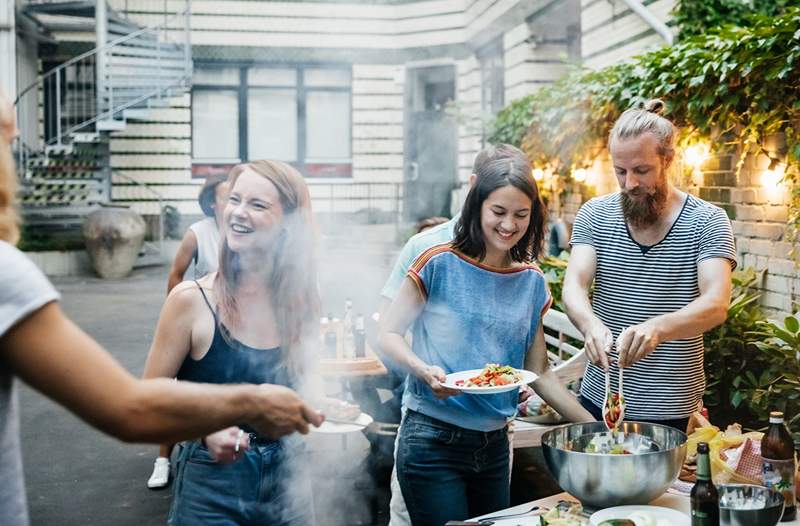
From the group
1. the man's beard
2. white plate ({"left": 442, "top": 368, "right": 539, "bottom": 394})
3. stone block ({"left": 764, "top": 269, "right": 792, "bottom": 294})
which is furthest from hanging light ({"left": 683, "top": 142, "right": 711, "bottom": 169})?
white plate ({"left": 442, "top": 368, "right": 539, "bottom": 394})

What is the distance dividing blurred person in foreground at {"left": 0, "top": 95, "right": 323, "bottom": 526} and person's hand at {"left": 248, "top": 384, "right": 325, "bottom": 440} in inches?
0.7

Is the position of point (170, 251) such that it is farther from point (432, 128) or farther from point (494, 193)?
point (494, 193)

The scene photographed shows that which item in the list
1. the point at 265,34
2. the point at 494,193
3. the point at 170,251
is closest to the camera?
the point at 494,193

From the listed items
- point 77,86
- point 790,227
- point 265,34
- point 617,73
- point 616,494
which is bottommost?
point 616,494

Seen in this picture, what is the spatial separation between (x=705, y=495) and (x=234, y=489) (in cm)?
138

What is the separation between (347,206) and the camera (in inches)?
877

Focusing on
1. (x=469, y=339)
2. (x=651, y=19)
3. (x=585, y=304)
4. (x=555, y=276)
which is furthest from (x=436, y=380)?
(x=651, y=19)

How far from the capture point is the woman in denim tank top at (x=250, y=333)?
2.65 m

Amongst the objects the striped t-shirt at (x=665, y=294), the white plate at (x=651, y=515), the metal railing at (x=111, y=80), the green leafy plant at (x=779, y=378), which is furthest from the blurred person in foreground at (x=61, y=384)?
the metal railing at (x=111, y=80)

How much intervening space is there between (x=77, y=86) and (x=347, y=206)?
281 inches

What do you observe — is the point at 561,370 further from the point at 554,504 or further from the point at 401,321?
the point at 554,504

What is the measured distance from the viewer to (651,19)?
10883 mm

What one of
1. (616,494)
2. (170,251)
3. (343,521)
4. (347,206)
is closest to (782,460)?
(616,494)

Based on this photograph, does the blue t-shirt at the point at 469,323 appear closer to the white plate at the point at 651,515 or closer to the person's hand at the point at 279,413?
the white plate at the point at 651,515
